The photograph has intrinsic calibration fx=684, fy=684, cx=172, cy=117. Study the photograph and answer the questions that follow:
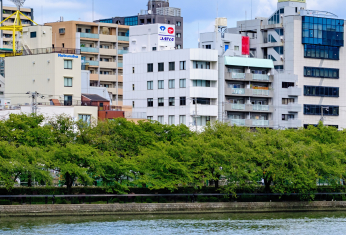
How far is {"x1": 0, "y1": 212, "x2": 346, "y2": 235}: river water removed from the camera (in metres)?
52.3

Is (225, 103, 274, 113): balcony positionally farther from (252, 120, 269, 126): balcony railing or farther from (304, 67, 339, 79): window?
(304, 67, 339, 79): window

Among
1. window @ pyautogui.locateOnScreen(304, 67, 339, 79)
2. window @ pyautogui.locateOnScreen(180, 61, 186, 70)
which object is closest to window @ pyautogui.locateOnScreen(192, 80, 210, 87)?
window @ pyautogui.locateOnScreen(180, 61, 186, 70)

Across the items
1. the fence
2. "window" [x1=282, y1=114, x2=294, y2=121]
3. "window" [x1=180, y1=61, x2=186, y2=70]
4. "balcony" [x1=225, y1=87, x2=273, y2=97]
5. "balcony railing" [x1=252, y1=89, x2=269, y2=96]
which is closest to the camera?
the fence

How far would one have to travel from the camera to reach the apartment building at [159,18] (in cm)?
14775

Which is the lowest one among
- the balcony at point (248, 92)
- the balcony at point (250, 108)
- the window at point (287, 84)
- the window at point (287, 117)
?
the window at point (287, 117)

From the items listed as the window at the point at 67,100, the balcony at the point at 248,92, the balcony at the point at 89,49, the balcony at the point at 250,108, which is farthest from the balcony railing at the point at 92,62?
the balcony at the point at 250,108

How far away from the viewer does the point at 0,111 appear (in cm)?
8362

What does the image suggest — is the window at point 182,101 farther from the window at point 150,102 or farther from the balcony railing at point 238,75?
the balcony railing at point 238,75

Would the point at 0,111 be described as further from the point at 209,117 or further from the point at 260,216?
the point at 260,216

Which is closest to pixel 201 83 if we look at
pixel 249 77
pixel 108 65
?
pixel 249 77

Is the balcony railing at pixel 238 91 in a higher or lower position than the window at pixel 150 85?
lower

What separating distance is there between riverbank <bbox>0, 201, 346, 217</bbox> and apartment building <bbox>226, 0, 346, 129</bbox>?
125 ft

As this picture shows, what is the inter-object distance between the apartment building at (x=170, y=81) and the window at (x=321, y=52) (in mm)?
19152

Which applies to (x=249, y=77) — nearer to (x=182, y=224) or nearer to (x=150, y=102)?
(x=150, y=102)
